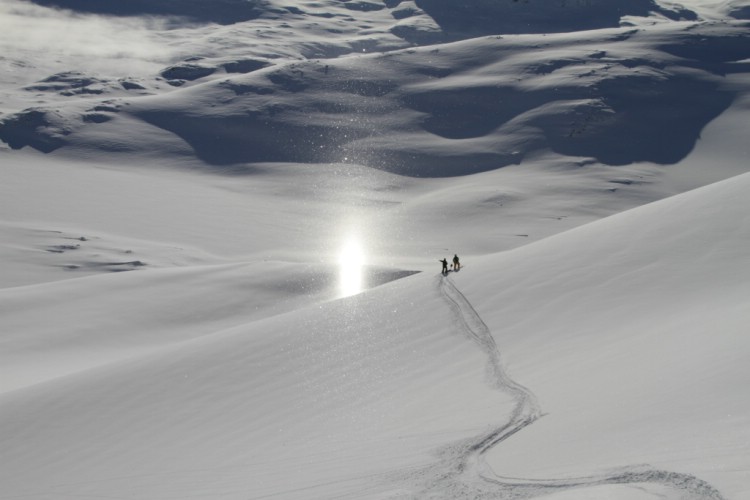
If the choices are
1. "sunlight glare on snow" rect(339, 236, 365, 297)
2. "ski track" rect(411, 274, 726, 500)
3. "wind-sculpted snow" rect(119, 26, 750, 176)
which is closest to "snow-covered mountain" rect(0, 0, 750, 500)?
"ski track" rect(411, 274, 726, 500)

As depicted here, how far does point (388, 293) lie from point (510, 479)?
15.6m

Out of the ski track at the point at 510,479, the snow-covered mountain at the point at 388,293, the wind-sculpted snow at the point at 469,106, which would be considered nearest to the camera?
the ski track at the point at 510,479

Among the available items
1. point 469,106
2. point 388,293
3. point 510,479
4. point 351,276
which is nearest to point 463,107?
point 469,106

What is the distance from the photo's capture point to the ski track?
11.2m

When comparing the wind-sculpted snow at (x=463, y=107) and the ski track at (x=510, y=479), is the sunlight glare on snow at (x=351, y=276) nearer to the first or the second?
the ski track at (x=510, y=479)

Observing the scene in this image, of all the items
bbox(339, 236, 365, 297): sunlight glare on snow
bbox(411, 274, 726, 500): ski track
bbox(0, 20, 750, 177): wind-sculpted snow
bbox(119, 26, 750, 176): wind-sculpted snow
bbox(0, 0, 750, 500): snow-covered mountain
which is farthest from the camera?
bbox(0, 20, 750, 177): wind-sculpted snow

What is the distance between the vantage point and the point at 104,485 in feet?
61.2

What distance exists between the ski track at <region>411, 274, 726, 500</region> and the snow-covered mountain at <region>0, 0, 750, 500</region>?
5cm

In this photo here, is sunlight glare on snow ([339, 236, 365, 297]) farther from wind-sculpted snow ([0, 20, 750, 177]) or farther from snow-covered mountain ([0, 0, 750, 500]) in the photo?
wind-sculpted snow ([0, 20, 750, 177])

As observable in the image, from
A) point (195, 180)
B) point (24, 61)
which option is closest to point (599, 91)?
point (195, 180)

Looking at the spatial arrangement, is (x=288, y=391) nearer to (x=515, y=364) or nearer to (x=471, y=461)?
(x=515, y=364)

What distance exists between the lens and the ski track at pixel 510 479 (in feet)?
36.6

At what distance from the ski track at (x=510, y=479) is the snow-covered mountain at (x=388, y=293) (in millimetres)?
50

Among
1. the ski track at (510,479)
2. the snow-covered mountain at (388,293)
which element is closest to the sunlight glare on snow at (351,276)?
the snow-covered mountain at (388,293)
